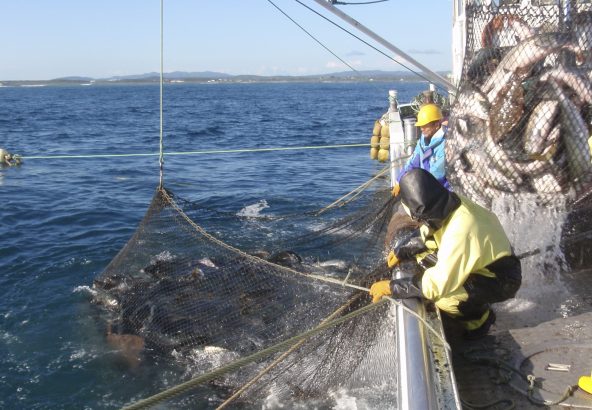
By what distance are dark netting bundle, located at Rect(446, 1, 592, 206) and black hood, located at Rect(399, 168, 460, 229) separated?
2.49 meters

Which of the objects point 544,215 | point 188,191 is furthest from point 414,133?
point 544,215

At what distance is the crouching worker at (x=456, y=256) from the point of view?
3795mm

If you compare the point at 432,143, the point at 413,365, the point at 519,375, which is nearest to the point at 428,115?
the point at 432,143

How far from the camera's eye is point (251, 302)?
20.9ft

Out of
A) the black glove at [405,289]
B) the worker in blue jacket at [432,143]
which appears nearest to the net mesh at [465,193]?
the worker in blue jacket at [432,143]

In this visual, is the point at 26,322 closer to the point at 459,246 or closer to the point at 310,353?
the point at 310,353

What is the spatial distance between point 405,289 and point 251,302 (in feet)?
9.01

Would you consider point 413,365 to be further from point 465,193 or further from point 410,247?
point 465,193

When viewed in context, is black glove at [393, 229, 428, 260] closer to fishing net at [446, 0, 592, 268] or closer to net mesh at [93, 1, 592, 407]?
net mesh at [93, 1, 592, 407]

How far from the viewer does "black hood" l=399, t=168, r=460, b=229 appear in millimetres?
3805

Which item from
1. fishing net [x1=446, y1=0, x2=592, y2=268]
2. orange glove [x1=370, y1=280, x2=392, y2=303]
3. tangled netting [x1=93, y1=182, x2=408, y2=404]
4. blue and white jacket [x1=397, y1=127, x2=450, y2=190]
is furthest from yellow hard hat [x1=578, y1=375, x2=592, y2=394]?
blue and white jacket [x1=397, y1=127, x2=450, y2=190]

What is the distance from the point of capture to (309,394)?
196 inches

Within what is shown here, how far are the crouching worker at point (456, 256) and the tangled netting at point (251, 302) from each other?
49 cm

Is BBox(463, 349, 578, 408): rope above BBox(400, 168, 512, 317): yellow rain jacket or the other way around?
the other way around
